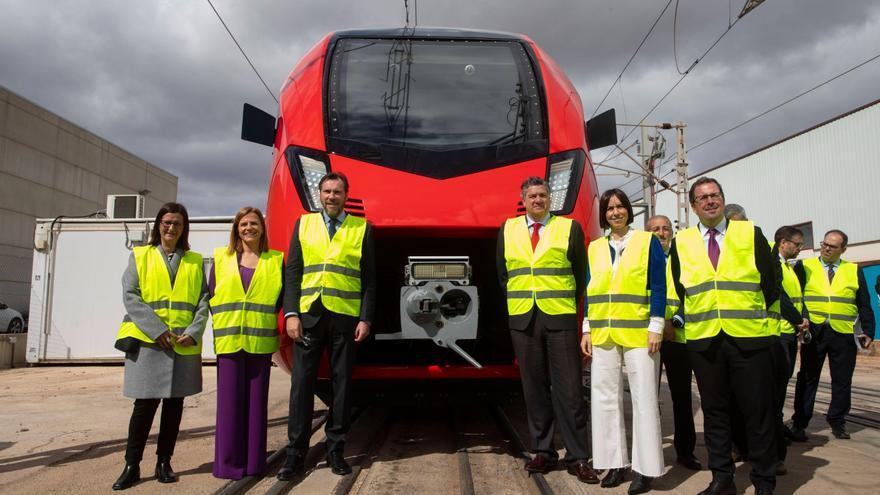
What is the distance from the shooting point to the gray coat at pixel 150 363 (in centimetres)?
329

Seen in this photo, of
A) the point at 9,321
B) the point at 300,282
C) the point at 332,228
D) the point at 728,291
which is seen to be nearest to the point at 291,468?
the point at 300,282

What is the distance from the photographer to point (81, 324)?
415 inches

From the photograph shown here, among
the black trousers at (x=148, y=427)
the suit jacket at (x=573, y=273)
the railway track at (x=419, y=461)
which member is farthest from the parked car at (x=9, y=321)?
the suit jacket at (x=573, y=273)

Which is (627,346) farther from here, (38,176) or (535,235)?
(38,176)

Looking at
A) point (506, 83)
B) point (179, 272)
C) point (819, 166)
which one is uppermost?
point (819, 166)

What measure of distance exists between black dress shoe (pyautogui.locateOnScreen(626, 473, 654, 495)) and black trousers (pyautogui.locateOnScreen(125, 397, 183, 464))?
246 cm

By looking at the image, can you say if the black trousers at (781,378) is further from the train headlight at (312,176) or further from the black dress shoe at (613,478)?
the train headlight at (312,176)

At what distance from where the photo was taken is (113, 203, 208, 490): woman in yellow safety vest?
3293mm

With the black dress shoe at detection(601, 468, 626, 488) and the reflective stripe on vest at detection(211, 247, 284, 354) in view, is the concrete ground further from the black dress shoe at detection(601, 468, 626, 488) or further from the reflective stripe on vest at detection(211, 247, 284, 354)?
the reflective stripe on vest at detection(211, 247, 284, 354)

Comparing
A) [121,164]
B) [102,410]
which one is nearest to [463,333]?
[102,410]

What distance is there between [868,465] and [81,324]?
11214mm

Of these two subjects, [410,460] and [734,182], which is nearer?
[410,460]

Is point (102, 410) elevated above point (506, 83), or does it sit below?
below

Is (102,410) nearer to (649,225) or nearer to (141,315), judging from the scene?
(141,315)
